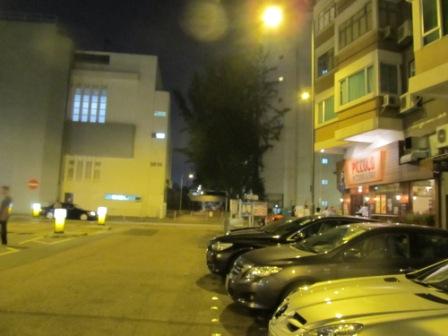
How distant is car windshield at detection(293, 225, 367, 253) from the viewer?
727cm

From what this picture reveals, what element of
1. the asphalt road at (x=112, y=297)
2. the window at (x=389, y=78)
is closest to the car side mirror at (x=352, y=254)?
the asphalt road at (x=112, y=297)

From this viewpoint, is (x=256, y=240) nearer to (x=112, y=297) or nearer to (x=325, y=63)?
(x=112, y=297)

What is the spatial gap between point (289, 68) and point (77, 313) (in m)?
61.0

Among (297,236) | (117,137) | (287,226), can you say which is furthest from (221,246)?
(117,137)

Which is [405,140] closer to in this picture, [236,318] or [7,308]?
[236,318]

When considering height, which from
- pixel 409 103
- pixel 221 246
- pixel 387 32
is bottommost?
pixel 221 246

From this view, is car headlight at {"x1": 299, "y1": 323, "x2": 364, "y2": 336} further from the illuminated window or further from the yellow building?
the illuminated window

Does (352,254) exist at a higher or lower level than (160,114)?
lower

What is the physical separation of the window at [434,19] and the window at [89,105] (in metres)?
43.0

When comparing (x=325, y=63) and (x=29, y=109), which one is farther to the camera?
(x=29, y=109)

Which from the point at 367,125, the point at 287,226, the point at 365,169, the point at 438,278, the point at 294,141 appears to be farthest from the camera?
the point at 294,141

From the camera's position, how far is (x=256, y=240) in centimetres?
1014

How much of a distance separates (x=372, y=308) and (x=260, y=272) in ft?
10.3

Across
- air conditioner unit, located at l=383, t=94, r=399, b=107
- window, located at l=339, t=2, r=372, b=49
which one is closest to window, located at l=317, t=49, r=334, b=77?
window, located at l=339, t=2, r=372, b=49
